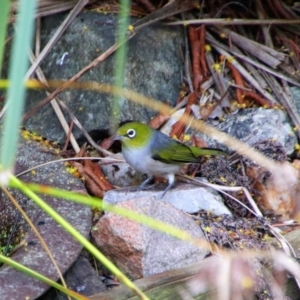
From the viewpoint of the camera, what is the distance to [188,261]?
12.7 ft

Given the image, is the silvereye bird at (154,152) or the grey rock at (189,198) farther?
the silvereye bird at (154,152)

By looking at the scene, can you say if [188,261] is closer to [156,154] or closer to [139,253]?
[139,253]

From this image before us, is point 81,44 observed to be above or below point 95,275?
above

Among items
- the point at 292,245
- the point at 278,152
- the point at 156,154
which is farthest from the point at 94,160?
the point at 292,245

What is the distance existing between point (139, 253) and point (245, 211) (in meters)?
1.16

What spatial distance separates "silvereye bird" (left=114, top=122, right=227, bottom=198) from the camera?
16.3ft

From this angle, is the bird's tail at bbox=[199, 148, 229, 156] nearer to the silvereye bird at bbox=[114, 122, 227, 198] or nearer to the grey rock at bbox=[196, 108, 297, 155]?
the silvereye bird at bbox=[114, 122, 227, 198]

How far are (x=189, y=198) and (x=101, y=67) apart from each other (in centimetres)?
143

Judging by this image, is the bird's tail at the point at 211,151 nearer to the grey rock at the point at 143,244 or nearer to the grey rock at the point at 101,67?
the grey rock at the point at 101,67

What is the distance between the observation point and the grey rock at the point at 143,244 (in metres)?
3.80

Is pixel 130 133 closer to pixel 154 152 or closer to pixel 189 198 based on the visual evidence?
pixel 154 152

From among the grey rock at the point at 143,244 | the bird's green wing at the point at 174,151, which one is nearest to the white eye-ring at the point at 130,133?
the bird's green wing at the point at 174,151

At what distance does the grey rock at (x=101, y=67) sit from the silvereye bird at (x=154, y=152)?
0.36m

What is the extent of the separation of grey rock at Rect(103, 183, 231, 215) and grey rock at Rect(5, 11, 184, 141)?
85 cm
